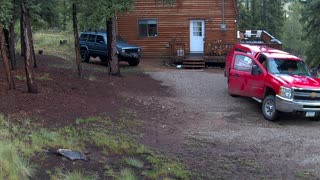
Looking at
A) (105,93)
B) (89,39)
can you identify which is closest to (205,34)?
(89,39)

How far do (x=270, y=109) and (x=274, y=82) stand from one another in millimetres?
780

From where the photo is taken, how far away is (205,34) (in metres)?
30.5

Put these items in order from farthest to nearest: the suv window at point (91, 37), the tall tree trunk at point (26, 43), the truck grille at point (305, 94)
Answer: the suv window at point (91, 37) < the truck grille at point (305, 94) < the tall tree trunk at point (26, 43)

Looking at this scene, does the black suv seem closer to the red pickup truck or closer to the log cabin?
the log cabin

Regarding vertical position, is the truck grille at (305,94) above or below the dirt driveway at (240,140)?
above

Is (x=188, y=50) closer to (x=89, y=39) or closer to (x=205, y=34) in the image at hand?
(x=205, y=34)

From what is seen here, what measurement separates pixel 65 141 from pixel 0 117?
1792 mm

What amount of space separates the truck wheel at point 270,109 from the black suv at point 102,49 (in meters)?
13.3

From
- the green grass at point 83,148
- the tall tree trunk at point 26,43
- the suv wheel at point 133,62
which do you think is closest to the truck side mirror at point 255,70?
the green grass at point 83,148

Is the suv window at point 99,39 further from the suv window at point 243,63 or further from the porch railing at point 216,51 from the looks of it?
the suv window at point 243,63

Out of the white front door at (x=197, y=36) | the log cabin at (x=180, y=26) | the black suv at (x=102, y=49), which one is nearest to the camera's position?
the black suv at (x=102, y=49)

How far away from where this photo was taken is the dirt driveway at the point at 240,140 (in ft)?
26.1

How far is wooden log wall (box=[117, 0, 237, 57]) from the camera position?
30266 millimetres

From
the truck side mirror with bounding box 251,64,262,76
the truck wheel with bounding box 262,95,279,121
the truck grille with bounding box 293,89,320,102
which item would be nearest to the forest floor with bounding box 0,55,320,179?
the truck wheel with bounding box 262,95,279,121
